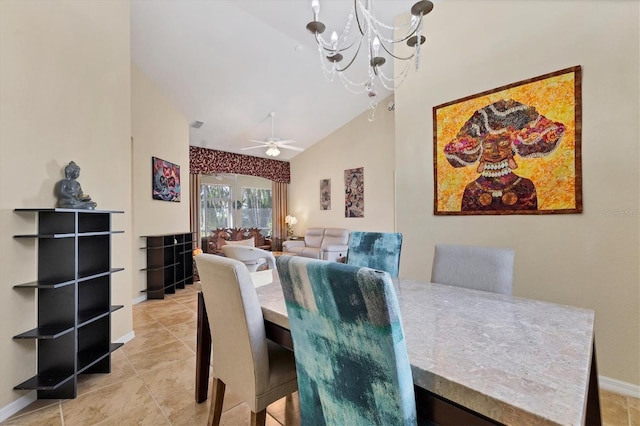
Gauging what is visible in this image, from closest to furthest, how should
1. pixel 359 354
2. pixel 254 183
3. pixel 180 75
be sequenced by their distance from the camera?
pixel 359 354 < pixel 180 75 < pixel 254 183

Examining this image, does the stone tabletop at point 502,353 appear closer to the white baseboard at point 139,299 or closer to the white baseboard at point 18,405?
the white baseboard at point 18,405

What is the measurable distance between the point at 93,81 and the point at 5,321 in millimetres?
1789

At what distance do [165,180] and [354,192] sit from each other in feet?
12.5

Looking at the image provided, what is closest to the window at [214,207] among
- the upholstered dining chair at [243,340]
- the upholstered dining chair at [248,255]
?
the upholstered dining chair at [248,255]

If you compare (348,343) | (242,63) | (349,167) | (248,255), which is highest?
(242,63)

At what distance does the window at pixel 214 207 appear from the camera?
6938 mm

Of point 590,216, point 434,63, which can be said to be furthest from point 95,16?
point 590,216

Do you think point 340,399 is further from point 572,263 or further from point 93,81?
point 93,81

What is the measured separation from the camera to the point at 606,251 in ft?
6.28

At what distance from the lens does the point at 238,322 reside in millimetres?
1203

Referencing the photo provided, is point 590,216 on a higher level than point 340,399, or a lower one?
higher

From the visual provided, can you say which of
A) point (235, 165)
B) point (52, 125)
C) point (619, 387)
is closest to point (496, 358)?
point (619, 387)

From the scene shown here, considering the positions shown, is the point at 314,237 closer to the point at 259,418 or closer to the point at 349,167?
the point at 349,167

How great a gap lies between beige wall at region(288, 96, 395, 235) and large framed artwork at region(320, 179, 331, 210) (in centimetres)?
10
